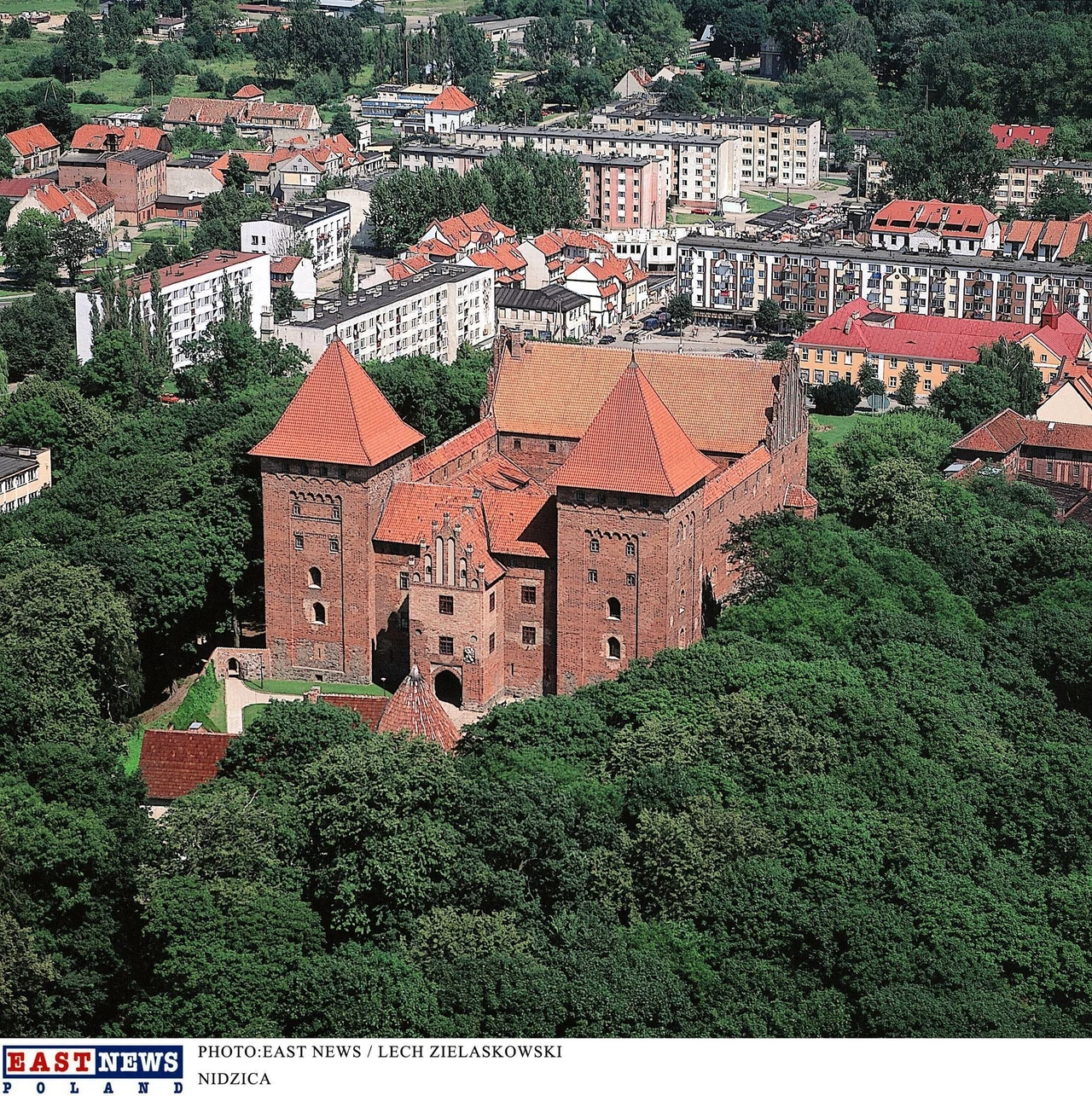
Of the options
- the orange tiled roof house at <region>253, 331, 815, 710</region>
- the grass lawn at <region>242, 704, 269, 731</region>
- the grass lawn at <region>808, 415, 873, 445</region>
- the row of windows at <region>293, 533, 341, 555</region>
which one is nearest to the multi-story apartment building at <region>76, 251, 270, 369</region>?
the grass lawn at <region>808, 415, 873, 445</region>

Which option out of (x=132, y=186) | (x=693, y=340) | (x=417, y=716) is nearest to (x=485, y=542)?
(x=417, y=716)

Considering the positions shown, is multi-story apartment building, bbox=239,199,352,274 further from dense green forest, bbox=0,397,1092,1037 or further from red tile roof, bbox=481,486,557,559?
dense green forest, bbox=0,397,1092,1037

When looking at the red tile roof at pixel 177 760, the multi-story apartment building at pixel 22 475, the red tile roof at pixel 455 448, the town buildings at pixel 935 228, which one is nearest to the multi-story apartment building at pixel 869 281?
the town buildings at pixel 935 228

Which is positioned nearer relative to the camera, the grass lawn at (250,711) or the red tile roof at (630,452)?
the red tile roof at (630,452)

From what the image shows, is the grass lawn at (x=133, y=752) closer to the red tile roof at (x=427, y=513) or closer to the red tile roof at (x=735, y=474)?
the red tile roof at (x=427, y=513)

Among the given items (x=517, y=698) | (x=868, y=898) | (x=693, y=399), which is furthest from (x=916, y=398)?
(x=868, y=898)
